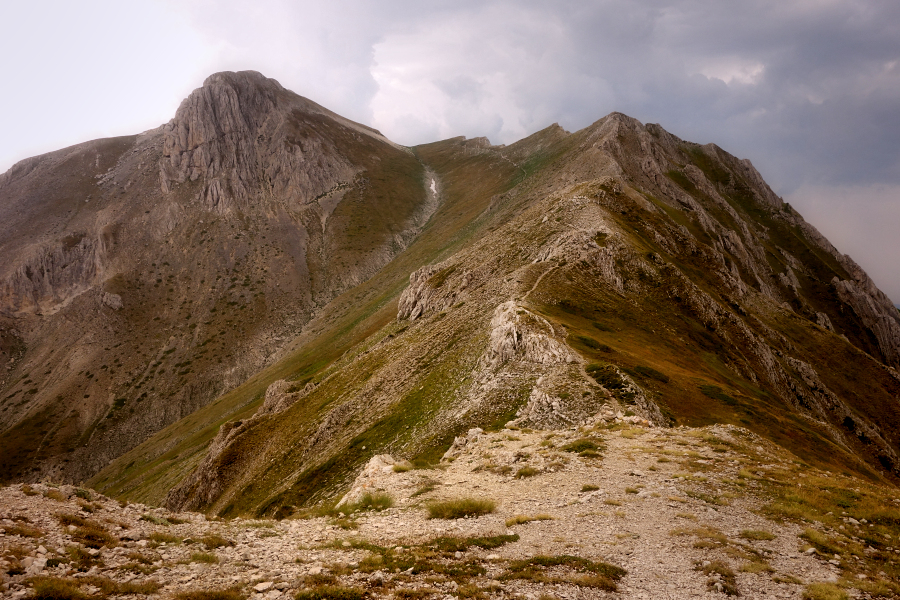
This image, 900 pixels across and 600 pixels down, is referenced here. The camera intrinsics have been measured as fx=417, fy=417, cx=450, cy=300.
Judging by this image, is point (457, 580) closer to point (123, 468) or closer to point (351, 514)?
point (351, 514)

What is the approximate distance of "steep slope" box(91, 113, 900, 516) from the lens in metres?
36.1

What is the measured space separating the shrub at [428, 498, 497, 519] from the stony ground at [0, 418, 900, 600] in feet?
1.29

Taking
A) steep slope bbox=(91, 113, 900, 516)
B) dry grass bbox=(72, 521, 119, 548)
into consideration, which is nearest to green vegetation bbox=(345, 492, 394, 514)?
steep slope bbox=(91, 113, 900, 516)

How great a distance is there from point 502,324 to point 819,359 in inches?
2896

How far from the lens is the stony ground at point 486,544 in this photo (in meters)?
11.7

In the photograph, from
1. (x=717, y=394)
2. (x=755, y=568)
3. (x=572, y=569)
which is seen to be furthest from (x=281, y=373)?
(x=755, y=568)

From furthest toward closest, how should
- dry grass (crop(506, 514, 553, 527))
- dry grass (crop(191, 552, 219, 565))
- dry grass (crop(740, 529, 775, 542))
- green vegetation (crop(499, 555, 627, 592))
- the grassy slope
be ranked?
the grassy slope
dry grass (crop(506, 514, 553, 527))
dry grass (crop(740, 529, 775, 542))
dry grass (crop(191, 552, 219, 565))
green vegetation (crop(499, 555, 627, 592))

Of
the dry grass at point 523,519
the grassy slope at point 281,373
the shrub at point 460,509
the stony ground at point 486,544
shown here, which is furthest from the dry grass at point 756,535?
the grassy slope at point 281,373

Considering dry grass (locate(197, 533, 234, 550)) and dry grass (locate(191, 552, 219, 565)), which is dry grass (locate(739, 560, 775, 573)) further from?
dry grass (locate(197, 533, 234, 550))

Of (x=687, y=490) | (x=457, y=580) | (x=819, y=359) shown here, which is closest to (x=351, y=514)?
(x=457, y=580)

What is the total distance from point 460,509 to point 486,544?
350 cm

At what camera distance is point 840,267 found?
15900 centimetres

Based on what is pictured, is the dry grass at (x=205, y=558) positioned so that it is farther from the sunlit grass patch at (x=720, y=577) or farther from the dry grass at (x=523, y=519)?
the sunlit grass patch at (x=720, y=577)

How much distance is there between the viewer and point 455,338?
52.0 m
